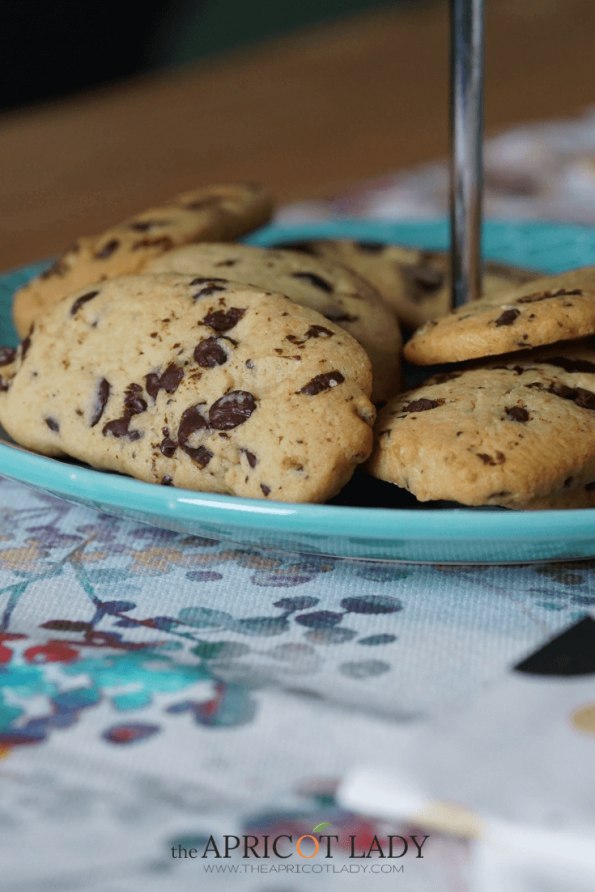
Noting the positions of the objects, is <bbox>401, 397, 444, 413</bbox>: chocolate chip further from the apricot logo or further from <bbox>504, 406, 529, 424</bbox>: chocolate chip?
the apricot logo

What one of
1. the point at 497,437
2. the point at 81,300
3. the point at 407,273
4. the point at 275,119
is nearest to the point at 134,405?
the point at 81,300

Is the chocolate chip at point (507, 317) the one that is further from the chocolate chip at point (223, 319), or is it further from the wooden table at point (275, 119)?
the wooden table at point (275, 119)

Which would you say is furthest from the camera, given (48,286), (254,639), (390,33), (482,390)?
(390,33)

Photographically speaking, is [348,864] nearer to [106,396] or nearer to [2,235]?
[106,396]

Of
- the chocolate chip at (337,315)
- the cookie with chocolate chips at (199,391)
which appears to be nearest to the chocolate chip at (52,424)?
the cookie with chocolate chips at (199,391)

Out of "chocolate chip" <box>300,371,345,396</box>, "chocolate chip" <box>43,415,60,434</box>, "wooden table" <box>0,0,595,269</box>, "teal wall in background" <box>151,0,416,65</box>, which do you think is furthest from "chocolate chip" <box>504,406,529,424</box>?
"teal wall in background" <box>151,0,416,65</box>

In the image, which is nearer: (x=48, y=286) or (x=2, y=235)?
(x=48, y=286)

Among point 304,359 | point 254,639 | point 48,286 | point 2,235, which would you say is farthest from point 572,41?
point 254,639

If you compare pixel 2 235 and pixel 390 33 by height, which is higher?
pixel 390 33
